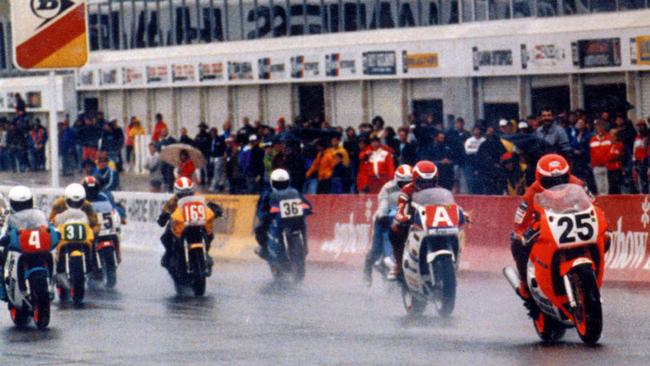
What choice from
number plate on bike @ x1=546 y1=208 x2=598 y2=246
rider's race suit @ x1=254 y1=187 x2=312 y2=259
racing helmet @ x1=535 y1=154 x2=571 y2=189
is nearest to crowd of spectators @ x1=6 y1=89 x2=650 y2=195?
rider's race suit @ x1=254 y1=187 x2=312 y2=259

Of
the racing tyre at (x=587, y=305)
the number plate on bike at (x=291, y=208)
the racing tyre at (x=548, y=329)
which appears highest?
the number plate on bike at (x=291, y=208)

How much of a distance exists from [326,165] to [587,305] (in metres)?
16.7

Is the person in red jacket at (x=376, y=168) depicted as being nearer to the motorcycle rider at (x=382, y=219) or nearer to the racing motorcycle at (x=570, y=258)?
the motorcycle rider at (x=382, y=219)

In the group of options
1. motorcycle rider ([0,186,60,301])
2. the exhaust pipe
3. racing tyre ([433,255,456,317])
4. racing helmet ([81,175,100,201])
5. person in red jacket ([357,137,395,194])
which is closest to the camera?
the exhaust pipe

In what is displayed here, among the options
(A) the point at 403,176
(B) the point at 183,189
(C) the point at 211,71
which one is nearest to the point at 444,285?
(A) the point at 403,176

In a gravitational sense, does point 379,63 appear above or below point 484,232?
above

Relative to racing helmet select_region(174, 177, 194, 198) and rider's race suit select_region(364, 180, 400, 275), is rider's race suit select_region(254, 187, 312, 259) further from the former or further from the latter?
rider's race suit select_region(364, 180, 400, 275)

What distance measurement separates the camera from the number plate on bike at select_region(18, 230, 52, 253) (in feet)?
53.9

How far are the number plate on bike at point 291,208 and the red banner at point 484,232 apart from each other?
6.75ft

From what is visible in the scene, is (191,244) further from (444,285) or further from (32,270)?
(444,285)

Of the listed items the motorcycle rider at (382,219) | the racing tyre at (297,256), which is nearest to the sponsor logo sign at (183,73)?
the racing tyre at (297,256)

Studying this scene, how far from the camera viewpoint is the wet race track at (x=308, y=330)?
42.0 feet

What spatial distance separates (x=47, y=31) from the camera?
22.8 m

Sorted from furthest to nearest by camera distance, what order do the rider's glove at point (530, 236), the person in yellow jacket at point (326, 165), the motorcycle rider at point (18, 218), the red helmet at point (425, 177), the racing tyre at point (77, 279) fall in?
1. the person in yellow jacket at point (326, 165)
2. the racing tyre at point (77, 279)
3. the motorcycle rider at point (18, 218)
4. the red helmet at point (425, 177)
5. the rider's glove at point (530, 236)
